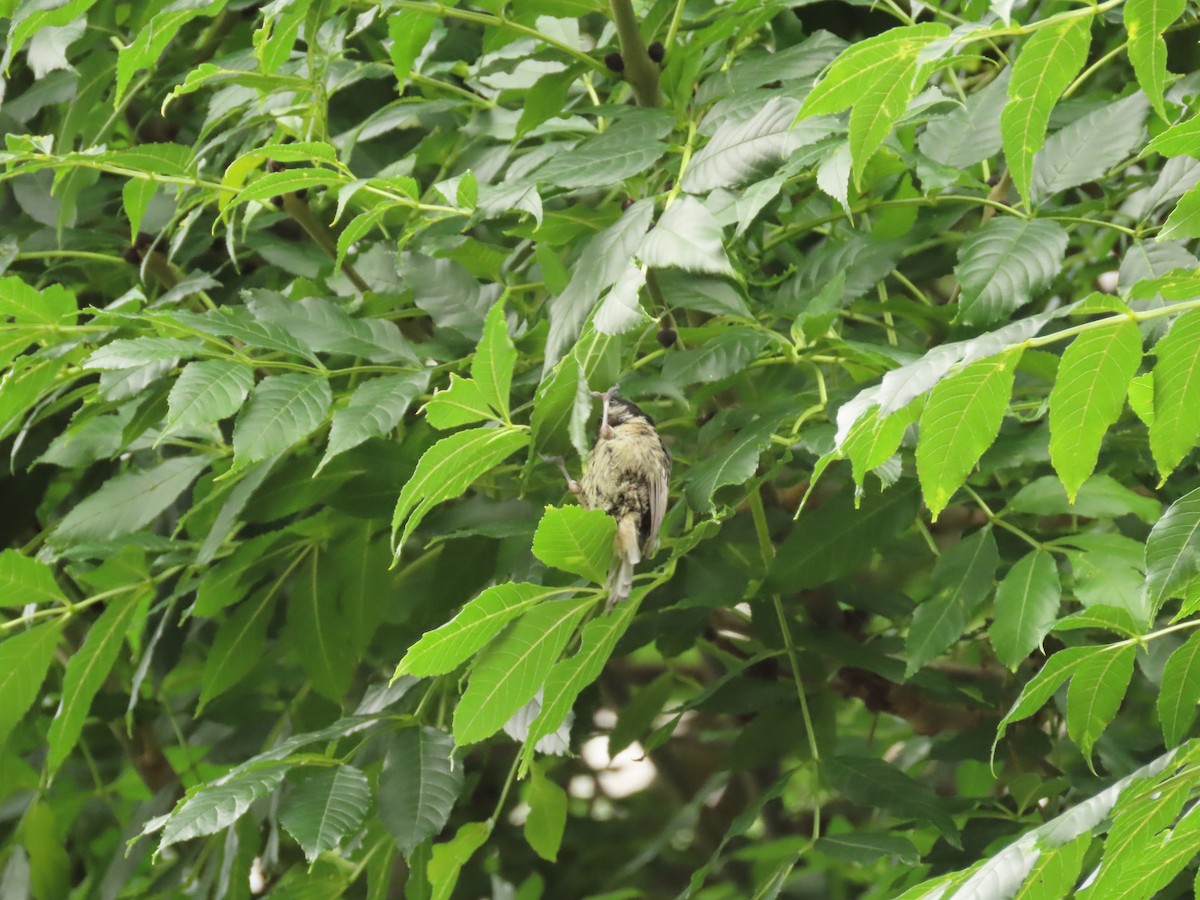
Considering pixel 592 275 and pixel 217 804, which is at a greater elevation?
pixel 592 275

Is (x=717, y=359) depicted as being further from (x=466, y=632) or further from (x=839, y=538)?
(x=466, y=632)

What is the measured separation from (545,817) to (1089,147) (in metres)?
0.92

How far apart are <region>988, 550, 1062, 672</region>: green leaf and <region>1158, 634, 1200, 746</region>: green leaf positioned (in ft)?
0.62

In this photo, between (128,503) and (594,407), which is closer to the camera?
(594,407)

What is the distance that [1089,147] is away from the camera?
1.32 metres

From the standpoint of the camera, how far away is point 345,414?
1.21 metres

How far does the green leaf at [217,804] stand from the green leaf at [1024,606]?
2.27ft

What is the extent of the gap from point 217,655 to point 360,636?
0.21 m

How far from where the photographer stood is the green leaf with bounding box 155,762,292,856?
1.14 metres

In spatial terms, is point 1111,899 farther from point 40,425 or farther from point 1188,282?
point 40,425

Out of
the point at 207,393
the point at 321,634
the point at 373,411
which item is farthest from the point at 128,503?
the point at 373,411

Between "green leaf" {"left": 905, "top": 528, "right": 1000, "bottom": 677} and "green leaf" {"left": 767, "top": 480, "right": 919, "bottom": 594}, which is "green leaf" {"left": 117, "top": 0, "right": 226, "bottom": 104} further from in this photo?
"green leaf" {"left": 905, "top": 528, "right": 1000, "bottom": 677}

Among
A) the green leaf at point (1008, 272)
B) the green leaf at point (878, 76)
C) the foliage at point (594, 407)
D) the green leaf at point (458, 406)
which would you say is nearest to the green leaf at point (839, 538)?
the foliage at point (594, 407)

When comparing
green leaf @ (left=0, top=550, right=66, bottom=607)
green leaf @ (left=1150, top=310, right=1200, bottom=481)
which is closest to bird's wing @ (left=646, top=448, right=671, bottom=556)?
green leaf @ (left=1150, top=310, right=1200, bottom=481)
